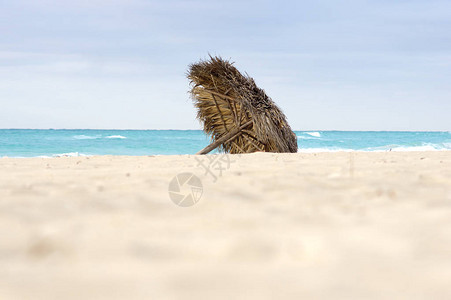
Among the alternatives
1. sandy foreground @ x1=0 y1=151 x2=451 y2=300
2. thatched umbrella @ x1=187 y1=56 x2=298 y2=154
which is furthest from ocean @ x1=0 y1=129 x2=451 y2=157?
sandy foreground @ x1=0 y1=151 x2=451 y2=300

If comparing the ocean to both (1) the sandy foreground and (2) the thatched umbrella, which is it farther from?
(1) the sandy foreground

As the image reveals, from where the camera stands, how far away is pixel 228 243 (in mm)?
1174

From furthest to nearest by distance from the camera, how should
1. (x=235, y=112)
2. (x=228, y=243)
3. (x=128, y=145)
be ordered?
(x=128, y=145), (x=235, y=112), (x=228, y=243)

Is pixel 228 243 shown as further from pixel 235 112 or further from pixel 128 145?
pixel 128 145

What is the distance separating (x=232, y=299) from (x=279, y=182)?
50.6 inches

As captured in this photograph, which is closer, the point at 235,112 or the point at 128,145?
the point at 235,112

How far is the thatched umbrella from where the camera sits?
7.02m

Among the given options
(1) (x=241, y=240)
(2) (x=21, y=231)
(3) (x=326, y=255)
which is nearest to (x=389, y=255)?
(3) (x=326, y=255)

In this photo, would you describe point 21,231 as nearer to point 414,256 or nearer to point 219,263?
point 219,263

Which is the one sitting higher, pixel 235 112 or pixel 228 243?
pixel 235 112

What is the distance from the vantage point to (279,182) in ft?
6.85

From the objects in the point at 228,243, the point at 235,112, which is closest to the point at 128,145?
the point at 235,112

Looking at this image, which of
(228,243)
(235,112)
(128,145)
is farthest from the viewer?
(128,145)

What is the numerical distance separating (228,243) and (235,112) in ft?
21.6
